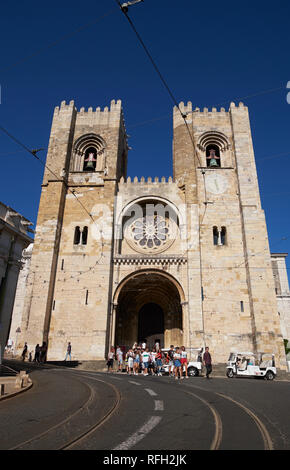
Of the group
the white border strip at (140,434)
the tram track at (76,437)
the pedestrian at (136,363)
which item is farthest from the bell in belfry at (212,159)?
the white border strip at (140,434)

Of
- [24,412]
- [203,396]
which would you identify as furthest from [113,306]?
[24,412]

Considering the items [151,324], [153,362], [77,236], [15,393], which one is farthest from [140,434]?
[151,324]

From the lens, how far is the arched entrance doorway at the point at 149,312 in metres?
21.5

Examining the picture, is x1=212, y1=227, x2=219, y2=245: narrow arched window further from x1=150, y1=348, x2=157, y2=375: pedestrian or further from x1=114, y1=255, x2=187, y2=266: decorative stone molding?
x1=150, y1=348, x2=157, y2=375: pedestrian

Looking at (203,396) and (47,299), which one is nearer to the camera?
(203,396)

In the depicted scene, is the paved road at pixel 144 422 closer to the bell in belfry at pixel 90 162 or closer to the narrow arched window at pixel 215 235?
the narrow arched window at pixel 215 235

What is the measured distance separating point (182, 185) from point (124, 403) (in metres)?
17.7

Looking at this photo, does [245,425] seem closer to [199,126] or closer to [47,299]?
[47,299]

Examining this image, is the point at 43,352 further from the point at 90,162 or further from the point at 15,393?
the point at 90,162

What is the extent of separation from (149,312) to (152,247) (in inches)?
202

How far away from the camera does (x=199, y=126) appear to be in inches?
961

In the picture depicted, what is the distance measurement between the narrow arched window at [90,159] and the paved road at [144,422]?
1896 cm
